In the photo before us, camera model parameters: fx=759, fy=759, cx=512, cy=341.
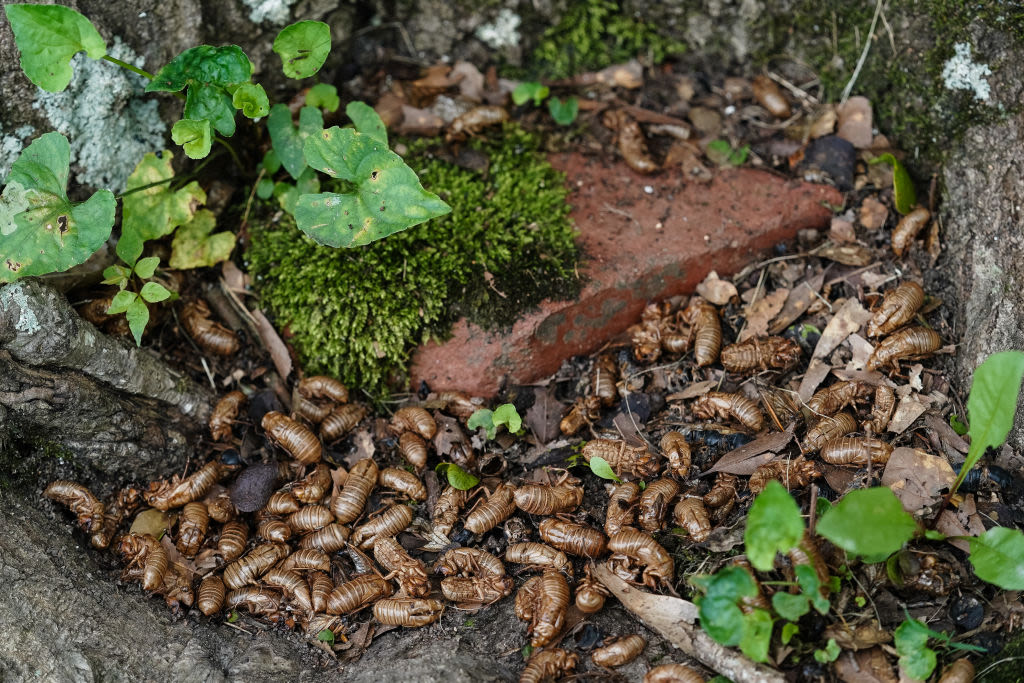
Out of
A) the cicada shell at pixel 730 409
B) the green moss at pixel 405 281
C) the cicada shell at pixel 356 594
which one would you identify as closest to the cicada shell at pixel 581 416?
the cicada shell at pixel 730 409

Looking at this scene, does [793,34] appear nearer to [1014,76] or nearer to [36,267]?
[1014,76]

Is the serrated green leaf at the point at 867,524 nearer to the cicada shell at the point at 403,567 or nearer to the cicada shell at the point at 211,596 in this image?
the cicada shell at the point at 403,567

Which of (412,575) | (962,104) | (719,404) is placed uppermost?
(962,104)

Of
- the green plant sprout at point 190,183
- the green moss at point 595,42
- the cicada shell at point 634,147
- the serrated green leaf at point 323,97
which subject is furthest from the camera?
the green moss at point 595,42

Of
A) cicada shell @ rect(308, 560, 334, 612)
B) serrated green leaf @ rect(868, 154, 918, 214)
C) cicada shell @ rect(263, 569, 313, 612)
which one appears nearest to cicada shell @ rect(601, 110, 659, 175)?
serrated green leaf @ rect(868, 154, 918, 214)

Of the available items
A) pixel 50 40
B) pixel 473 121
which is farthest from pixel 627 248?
pixel 50 40

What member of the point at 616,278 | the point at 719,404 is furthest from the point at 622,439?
the point at 616,278
